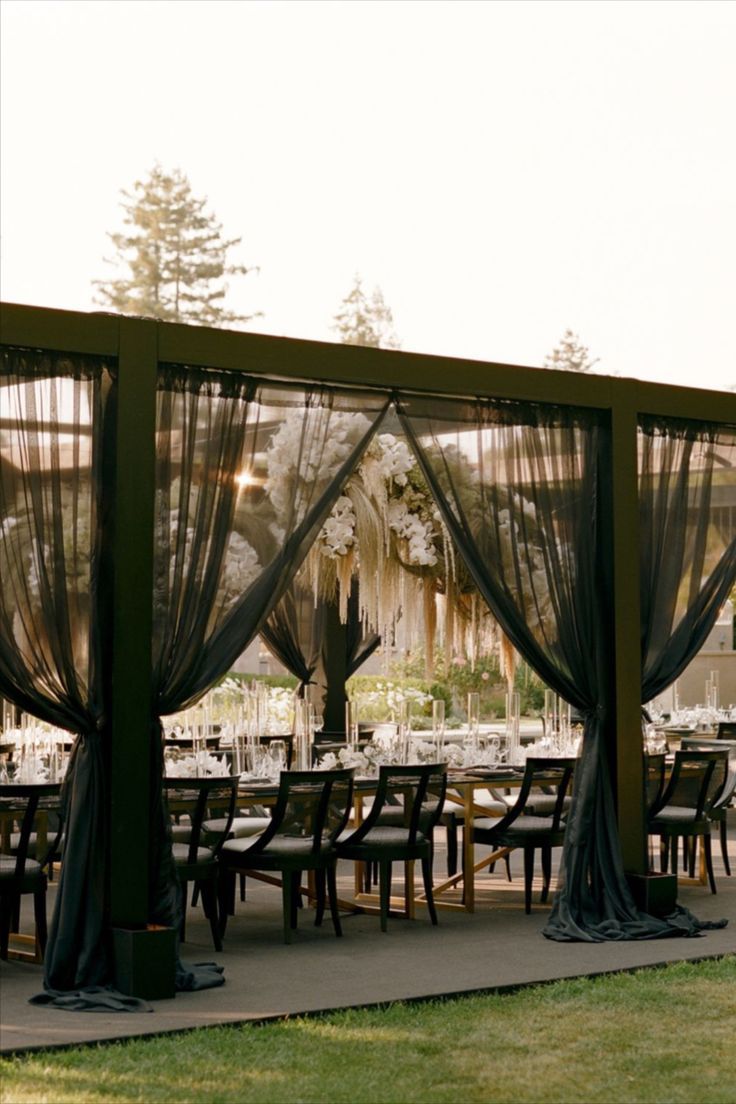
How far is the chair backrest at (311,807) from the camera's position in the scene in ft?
25.6

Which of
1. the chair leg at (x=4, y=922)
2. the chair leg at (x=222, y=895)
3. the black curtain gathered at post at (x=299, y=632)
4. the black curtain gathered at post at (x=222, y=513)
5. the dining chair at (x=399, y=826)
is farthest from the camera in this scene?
the black curtain gathered at post at (x=299, y=632)

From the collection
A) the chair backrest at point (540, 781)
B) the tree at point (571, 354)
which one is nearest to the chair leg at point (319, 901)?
the chair backrest at point (540, 781)

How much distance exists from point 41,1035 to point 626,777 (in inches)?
143

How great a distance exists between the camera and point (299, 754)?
916 cm

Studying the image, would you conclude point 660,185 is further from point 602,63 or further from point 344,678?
point 344,678

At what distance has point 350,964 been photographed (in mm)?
7207

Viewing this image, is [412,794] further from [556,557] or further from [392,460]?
[392,460]

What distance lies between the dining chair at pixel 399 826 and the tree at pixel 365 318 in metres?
35.9

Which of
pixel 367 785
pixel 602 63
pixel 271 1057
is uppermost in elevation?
pixel 602 63

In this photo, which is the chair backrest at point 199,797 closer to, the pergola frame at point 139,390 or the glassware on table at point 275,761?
the pergola frame at point 139,390

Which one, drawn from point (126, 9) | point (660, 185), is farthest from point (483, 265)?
point (126, 9)

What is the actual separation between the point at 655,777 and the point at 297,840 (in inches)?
102

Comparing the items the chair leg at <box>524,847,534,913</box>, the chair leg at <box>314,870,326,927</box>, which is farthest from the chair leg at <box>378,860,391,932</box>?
the chair leg at <box>524,847,534,913</box>

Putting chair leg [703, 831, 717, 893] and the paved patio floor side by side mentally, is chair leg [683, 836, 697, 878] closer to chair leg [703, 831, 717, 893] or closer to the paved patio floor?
chair leg [703, 831, 717, 893]
